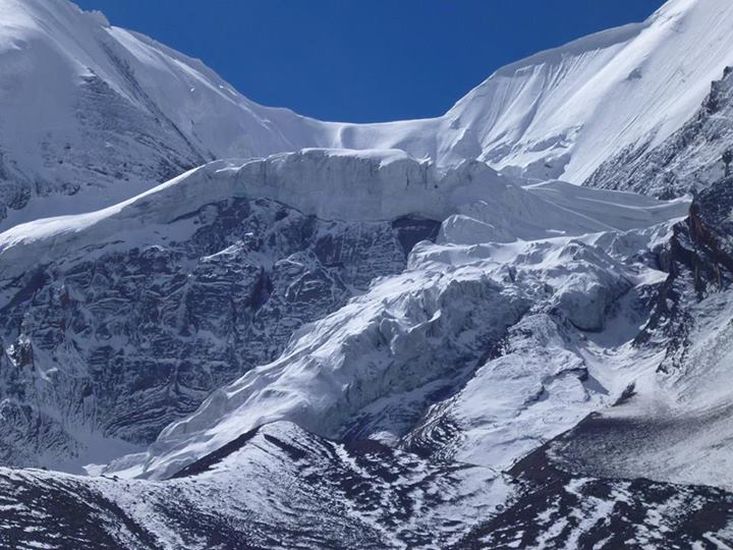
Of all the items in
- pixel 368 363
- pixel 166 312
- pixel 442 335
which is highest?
pixel 166 312

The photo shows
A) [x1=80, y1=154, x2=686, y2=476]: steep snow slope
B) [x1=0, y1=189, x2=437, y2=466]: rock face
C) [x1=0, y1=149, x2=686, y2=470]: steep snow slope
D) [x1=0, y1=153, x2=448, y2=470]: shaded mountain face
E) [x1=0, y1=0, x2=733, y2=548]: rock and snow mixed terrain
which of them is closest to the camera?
[x1=0, y1=0, x2=733, y2=548]: rock and snow mixed terrain

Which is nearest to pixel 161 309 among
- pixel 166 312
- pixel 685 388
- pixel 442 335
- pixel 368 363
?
pixel 166 312

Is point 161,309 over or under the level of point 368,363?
over

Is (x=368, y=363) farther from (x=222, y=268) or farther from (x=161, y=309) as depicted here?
(x=161, y=309)

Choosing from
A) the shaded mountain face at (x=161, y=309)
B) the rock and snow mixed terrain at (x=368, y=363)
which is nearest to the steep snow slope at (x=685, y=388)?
the rock and snow mixed terrain at (x=368, y=363)

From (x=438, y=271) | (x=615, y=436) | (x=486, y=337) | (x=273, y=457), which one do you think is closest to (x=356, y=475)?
(x=273, y=457)

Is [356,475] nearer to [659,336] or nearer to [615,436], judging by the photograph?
[615,436]

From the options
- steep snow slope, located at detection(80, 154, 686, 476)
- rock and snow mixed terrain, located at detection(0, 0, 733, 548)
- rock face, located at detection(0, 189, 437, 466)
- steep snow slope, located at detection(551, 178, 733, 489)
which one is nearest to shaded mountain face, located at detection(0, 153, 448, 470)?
rock face, located at detection(0, 189, 437, 466)

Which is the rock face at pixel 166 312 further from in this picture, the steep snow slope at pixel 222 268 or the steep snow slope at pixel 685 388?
the steep snow slope at pixel 685 388

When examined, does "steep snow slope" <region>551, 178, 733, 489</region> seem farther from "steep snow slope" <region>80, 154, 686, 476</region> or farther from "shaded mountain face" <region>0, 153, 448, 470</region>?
"shaded mountain face" <region>0, 153, 448, 470</region>
